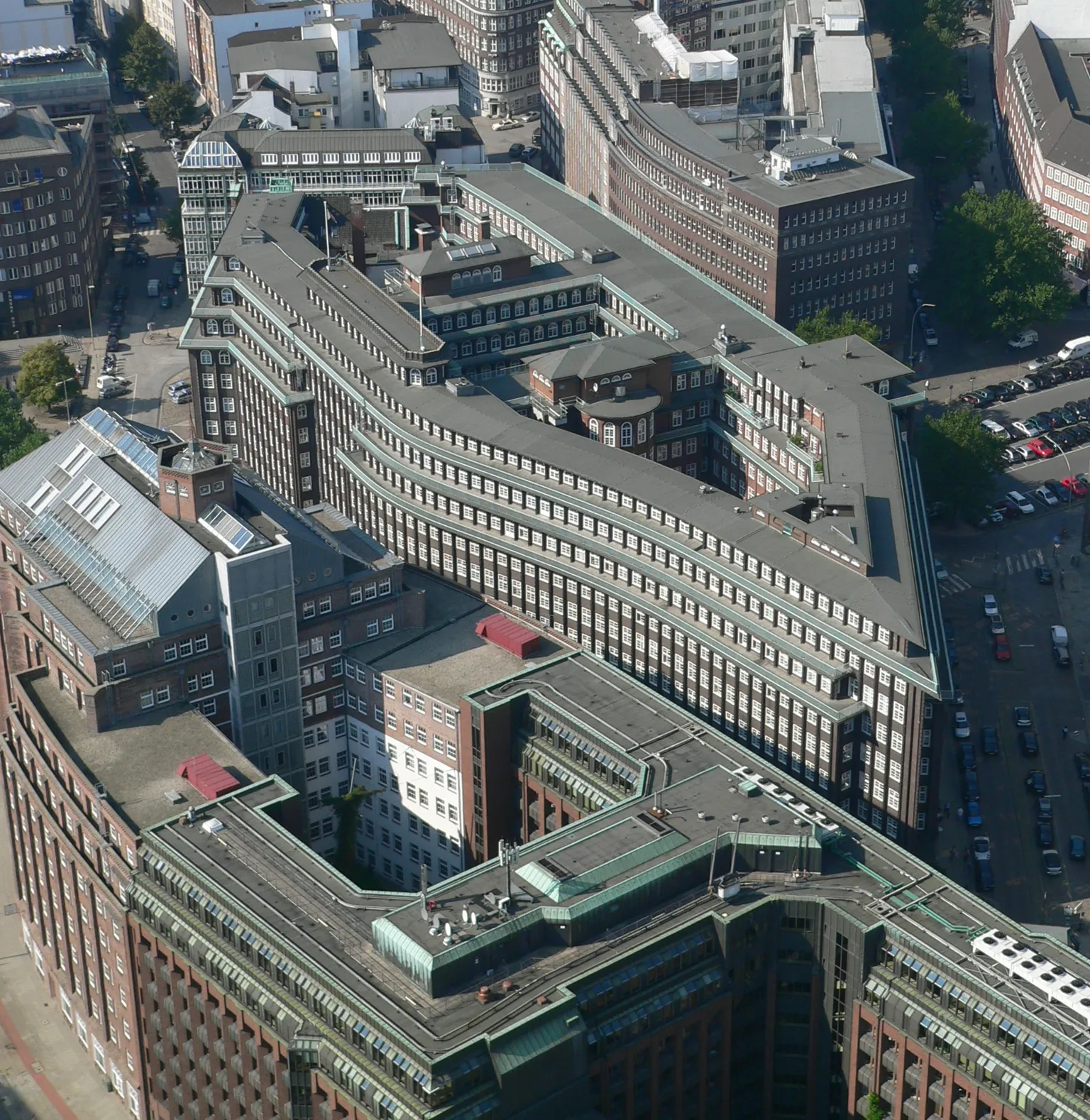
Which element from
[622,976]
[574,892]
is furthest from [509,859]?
[622,976]

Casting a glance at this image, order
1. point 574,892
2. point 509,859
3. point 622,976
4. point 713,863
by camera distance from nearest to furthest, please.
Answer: point 622,976, point 574,892, point 509,859, point 713,863

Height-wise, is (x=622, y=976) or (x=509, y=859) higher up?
(x=509, y=859)

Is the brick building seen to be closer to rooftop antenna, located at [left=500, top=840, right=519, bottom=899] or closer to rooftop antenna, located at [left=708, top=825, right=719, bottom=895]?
rooftop antenna, located at [left=708, top=825, right=719, bottom=895]

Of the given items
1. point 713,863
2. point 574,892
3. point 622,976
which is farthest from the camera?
point 713,863

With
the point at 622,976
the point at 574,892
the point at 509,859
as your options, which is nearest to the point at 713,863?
the point at 574,892

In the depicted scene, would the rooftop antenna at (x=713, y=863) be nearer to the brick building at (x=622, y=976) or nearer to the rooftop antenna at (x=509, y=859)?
the brick building at (x=622, y=976)

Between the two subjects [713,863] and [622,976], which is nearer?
[622,976]

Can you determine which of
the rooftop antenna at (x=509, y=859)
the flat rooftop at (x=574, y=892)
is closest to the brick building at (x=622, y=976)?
the flat rooftop at (x=574, y=892)

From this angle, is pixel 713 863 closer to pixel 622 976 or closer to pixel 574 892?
pixel 574 892

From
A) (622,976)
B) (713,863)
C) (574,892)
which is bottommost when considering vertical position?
(622,976)
